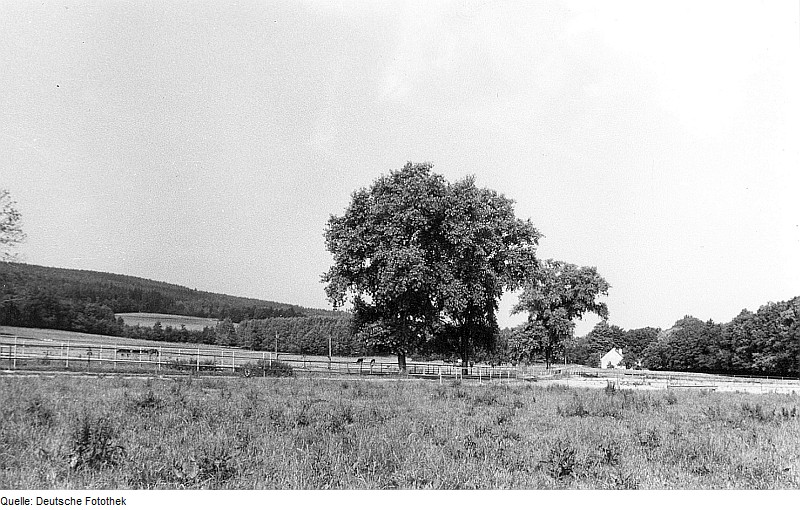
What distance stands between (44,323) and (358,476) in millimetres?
29423

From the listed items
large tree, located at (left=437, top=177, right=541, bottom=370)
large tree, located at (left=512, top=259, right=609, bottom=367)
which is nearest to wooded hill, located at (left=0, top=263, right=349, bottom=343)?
large tree, located at (left=437, top=177, right=541, bottom=370)

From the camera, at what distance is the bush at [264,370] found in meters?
30.5

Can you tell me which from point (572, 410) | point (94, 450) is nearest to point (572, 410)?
point (572, 410)

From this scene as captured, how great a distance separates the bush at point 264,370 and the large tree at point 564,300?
38.5 meters

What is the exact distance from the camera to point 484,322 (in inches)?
1741

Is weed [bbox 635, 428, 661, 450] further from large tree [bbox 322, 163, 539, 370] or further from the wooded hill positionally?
large tree [bbox 322, 163, 539, 370]

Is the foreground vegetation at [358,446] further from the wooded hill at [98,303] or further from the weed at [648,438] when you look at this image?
the wooded hill at [98,303]

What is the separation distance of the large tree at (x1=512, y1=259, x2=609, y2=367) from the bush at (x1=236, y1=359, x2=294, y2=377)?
38.5m

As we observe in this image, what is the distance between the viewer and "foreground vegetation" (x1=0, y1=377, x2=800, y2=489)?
7445 millimetres

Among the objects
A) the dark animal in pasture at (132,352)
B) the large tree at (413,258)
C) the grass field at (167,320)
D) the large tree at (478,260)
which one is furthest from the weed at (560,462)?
the grass field at (167,320)
